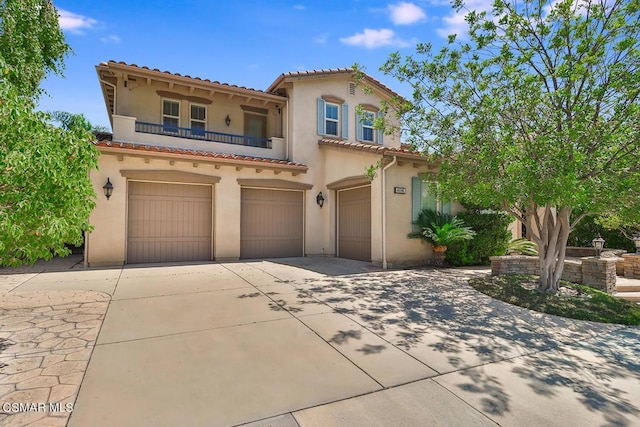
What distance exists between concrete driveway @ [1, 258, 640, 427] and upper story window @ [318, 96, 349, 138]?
28.7ft

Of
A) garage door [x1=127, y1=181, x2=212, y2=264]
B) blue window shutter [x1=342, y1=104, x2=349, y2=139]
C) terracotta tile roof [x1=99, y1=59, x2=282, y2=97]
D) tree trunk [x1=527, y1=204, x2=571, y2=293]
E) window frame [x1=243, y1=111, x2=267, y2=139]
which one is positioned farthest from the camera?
window frame [x1=243, y1=111, x2=267, y2=139]

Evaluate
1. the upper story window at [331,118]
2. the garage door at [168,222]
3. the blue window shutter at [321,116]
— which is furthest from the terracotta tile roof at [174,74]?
the garage door at [168,222]

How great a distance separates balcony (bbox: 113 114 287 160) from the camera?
10930 mm

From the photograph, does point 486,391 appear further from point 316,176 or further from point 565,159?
point 316,176

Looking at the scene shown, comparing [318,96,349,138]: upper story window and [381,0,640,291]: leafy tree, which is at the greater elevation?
[318,96,349,138]: upper story window

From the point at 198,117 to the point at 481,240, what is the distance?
11694 millimetres

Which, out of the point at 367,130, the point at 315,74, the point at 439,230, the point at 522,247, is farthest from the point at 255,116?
the point at 522,247

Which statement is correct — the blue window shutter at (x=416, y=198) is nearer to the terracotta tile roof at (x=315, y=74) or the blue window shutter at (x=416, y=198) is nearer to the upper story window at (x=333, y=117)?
the terracotta tile roof at (x=315, y=74)

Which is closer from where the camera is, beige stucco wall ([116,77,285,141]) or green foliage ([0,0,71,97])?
green foliage ([0,0,71,97])

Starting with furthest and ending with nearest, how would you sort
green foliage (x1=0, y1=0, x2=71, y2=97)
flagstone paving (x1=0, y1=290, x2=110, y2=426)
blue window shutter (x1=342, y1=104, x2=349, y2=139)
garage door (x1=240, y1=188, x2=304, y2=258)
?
blue window shutter (x1=342, y1=104, x2=349, y2=139) → garage door (x1=240, y1=188, x2=304, y2=258) → green foliage (x1=0, y1=0, x2=71, y2=97) → flagstone paving (x1=0, y1=290, x2=110, y2=426)

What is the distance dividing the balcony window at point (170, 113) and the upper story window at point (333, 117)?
18.6 feet

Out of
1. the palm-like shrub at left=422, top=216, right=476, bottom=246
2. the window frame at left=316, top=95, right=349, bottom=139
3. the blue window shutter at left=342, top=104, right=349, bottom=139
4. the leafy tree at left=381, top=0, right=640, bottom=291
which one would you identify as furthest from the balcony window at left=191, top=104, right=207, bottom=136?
the palm-like shrub at left=422, top=216, right=476, bottom=246

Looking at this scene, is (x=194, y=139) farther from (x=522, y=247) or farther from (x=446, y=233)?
(x=522, y=247)

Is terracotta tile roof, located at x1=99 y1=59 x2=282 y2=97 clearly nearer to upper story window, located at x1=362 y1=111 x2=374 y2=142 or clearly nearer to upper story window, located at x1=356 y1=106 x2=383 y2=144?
upper story window, located at x1=356 y1=106 x2=383 y2=144
